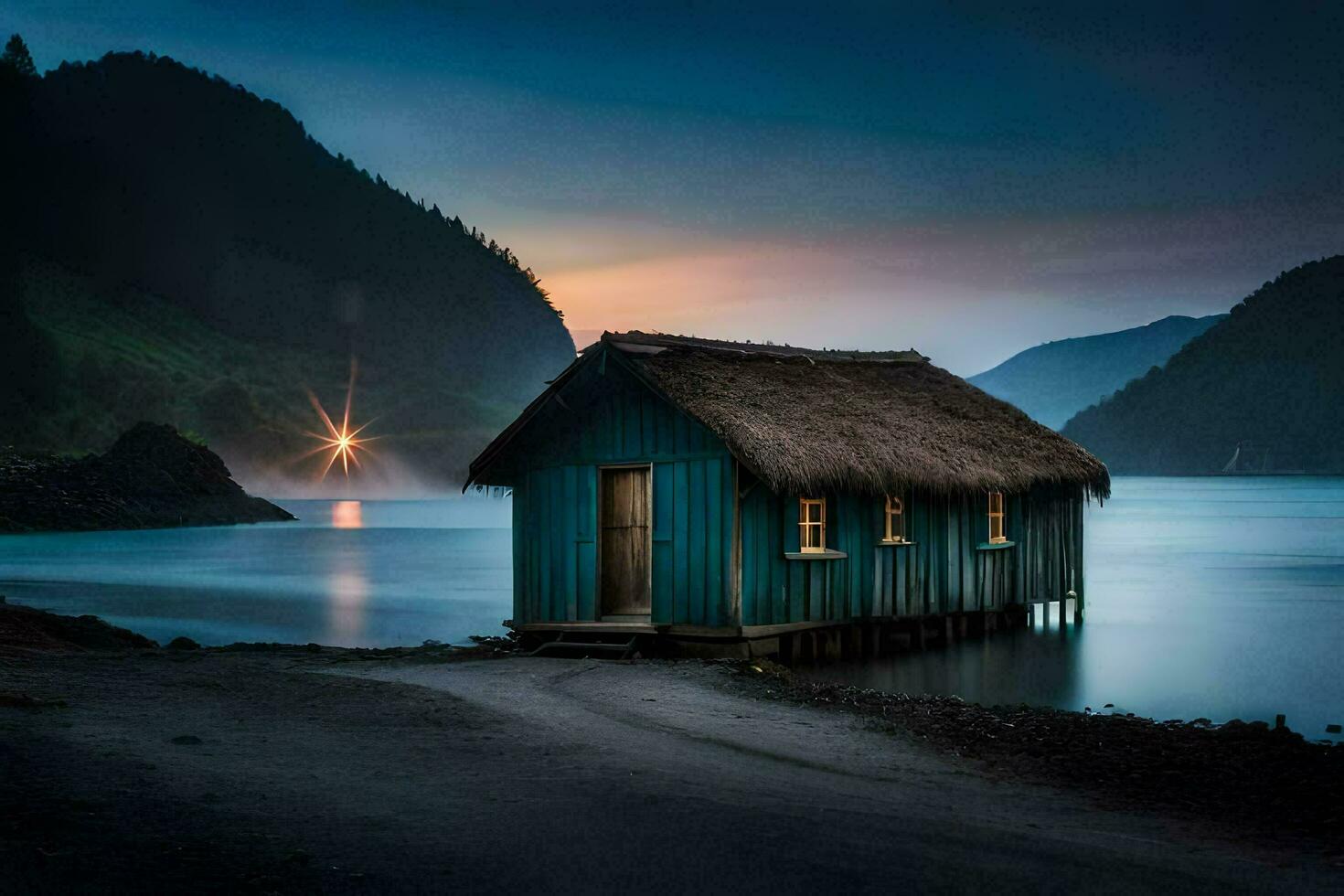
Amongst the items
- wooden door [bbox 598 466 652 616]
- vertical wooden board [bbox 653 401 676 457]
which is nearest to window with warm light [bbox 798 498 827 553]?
vertical wooden board [bbox 653 401 676 457]

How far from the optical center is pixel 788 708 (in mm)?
14344

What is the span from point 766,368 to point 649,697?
9.00 meters

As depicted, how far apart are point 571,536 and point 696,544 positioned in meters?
2.28

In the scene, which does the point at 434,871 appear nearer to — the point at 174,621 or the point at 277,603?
the point at 174,621

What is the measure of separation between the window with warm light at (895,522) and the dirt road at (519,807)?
8.42m

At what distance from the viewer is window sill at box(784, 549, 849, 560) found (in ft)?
64.9

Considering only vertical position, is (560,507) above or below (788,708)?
above

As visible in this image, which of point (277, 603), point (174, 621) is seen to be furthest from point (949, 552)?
point (277, 603)

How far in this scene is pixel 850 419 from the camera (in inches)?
856

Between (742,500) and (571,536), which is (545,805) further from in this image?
(571,536)

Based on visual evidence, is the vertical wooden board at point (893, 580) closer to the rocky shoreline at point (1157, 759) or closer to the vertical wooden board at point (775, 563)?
the vertical wooden board at point (775, 563)

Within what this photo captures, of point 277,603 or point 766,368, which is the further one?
point 277,603

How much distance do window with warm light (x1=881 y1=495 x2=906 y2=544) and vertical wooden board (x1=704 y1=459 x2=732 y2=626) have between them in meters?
3.85

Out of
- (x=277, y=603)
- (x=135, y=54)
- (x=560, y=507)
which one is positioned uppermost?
(x=135, y=54)
